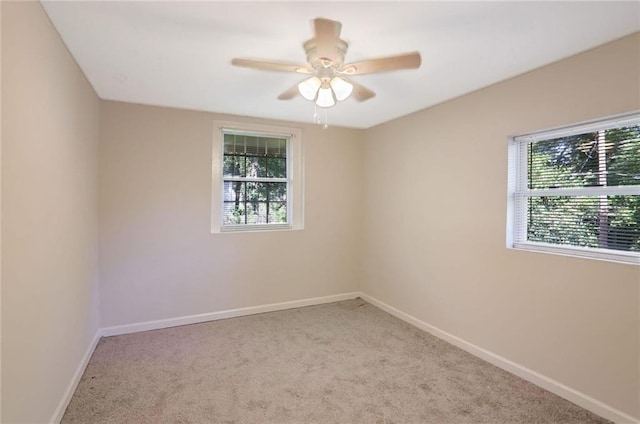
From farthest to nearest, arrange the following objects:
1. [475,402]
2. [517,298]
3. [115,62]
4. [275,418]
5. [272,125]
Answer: [272,125]
[517,298]
[115,62]
[475,402]
[275,418]

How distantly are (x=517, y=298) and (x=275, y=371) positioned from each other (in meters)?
1.95

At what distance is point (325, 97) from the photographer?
2273 mm

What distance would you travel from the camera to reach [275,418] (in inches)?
80.9

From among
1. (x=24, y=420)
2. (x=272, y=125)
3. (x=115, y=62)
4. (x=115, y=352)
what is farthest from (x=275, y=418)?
(x=272, y=125)

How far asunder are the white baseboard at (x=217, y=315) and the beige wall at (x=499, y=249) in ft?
2.43

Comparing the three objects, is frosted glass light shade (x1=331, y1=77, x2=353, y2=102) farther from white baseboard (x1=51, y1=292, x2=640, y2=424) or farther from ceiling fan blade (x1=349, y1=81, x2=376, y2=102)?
white baseboard (x1=51, y1=292, x2=640, y2=424)

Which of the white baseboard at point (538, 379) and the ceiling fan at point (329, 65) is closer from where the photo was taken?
the ceiling fan at point (329, 65)

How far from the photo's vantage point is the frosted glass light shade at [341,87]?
2137mm

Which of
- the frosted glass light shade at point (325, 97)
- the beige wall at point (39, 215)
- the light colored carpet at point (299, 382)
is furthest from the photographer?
the frosted glass light shade at point (325, 97)

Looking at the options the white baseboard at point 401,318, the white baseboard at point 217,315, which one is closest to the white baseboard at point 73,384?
the white baseboard at point 401,318

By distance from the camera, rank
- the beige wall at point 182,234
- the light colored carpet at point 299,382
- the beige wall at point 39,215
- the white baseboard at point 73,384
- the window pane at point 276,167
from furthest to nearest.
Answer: the window pane at point 276,167, the beige wall at point 182,234, the light colored carpet at point 299,382, the white baseboard at point 73,384, the beige wall at point 39,215

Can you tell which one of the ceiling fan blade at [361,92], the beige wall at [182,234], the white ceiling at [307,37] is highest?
the white ceiling at [307,37]

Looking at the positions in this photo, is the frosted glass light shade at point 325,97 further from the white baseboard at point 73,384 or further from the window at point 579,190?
the white baseboard at point 73,384

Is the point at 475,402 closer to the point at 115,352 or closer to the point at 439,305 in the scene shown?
the point at 439,305
